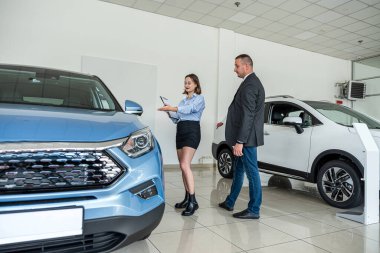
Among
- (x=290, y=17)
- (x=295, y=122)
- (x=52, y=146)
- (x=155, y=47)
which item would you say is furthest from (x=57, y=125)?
(x=290, y=17)

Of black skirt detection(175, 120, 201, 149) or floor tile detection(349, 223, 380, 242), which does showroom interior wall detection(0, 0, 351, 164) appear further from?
floor tile detection(349, 223, 380, 242)

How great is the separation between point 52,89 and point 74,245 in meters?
1.18

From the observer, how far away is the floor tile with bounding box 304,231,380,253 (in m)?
1.93

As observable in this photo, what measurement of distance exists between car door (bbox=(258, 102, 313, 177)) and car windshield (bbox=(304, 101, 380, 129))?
20 centimetres

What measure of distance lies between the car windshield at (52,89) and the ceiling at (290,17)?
3.61 metres

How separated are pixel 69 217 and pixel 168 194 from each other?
2360 mm

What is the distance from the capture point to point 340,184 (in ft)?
9.52

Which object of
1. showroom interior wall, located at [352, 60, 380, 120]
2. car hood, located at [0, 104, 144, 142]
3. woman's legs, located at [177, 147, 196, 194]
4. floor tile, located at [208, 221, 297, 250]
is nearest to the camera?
car hood, located at [0, 104, 144, 142]

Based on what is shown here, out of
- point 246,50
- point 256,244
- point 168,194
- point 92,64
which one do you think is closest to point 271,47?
point 246,50

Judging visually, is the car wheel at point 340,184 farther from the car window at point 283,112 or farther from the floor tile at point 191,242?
the floor tile at point 191,242

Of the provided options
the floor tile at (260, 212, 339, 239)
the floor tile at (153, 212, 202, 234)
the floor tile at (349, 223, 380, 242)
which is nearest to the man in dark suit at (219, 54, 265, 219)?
the floor tile at (260, 212, 339, 239)

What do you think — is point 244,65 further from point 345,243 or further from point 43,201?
point 43,201

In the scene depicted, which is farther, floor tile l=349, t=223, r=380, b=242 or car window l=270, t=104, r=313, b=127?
car window l=270, t=104, r=313, b=127

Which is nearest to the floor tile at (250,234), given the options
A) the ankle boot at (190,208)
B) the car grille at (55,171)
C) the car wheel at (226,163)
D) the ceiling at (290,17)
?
the ankle boot at (190,208)
